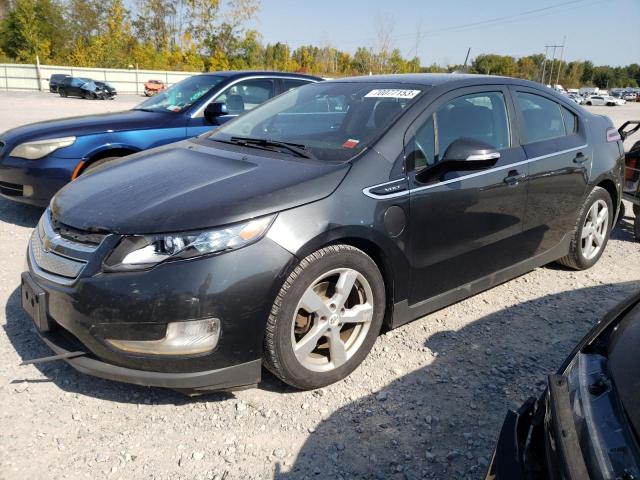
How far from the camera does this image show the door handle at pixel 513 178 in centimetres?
345

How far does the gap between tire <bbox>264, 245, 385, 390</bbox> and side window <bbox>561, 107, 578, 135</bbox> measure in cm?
237

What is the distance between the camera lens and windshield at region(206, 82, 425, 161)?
120 inches

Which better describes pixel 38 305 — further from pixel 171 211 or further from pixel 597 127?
pixel 597 127

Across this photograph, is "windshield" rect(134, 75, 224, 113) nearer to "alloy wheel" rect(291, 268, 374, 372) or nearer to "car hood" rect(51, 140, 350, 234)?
"car hood" rect(51, 140, 350, 234)

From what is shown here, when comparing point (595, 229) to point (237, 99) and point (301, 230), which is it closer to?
point (301, 230)

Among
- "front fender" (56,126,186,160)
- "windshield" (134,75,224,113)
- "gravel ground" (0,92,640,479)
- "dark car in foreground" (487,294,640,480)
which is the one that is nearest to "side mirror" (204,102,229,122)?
"front fender" (56,126,186,160)

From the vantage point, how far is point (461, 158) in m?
2.96

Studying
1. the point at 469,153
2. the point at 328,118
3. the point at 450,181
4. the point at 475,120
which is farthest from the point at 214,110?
the point at 469,153

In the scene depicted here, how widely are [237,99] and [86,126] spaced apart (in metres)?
1.63

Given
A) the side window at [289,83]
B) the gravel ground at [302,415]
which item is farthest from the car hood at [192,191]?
the side window at [289,83]

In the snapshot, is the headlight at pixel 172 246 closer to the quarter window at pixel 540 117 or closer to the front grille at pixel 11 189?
the quarter window at pixel 540 117

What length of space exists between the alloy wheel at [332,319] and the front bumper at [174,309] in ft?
0.86

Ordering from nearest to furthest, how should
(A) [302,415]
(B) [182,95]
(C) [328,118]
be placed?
(A) [302,415] < (C) [328,118] < (B) [182,95]

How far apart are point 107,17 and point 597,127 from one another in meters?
56.6
